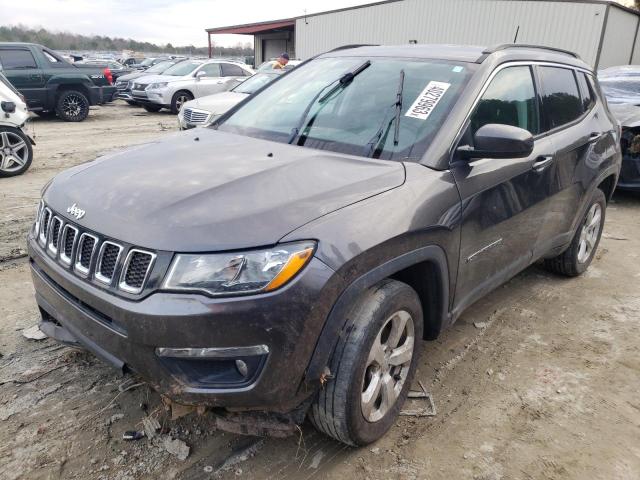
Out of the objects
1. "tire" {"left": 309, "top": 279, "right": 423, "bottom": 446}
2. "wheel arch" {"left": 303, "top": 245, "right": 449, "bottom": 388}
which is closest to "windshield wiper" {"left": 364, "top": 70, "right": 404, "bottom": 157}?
"wheel arch" {"left": 303, "top": 245, "right": 449, "bottom": 388}

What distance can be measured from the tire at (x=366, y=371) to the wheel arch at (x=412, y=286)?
72mm

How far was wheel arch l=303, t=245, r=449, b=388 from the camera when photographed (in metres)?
2.05

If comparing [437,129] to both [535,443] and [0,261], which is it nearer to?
[535,443]

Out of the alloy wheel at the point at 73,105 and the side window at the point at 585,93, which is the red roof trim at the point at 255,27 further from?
the side window at the point at 585,93

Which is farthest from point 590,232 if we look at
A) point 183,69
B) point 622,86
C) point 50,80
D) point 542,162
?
point 183,69

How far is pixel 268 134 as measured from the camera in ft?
10.2

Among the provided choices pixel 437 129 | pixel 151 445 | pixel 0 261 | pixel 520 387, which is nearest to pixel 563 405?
pixel 520 387

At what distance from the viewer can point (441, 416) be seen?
9.00ft

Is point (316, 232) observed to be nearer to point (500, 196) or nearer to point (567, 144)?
point (500, 196)

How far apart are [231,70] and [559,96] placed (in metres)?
14.3

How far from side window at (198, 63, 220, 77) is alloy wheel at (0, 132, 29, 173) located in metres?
9.45

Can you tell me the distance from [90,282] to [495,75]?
7.85 ft

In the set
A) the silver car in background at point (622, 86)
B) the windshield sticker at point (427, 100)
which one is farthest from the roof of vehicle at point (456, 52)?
the silver car in background at point (622, 86)

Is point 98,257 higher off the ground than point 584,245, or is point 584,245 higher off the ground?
point 98,257
